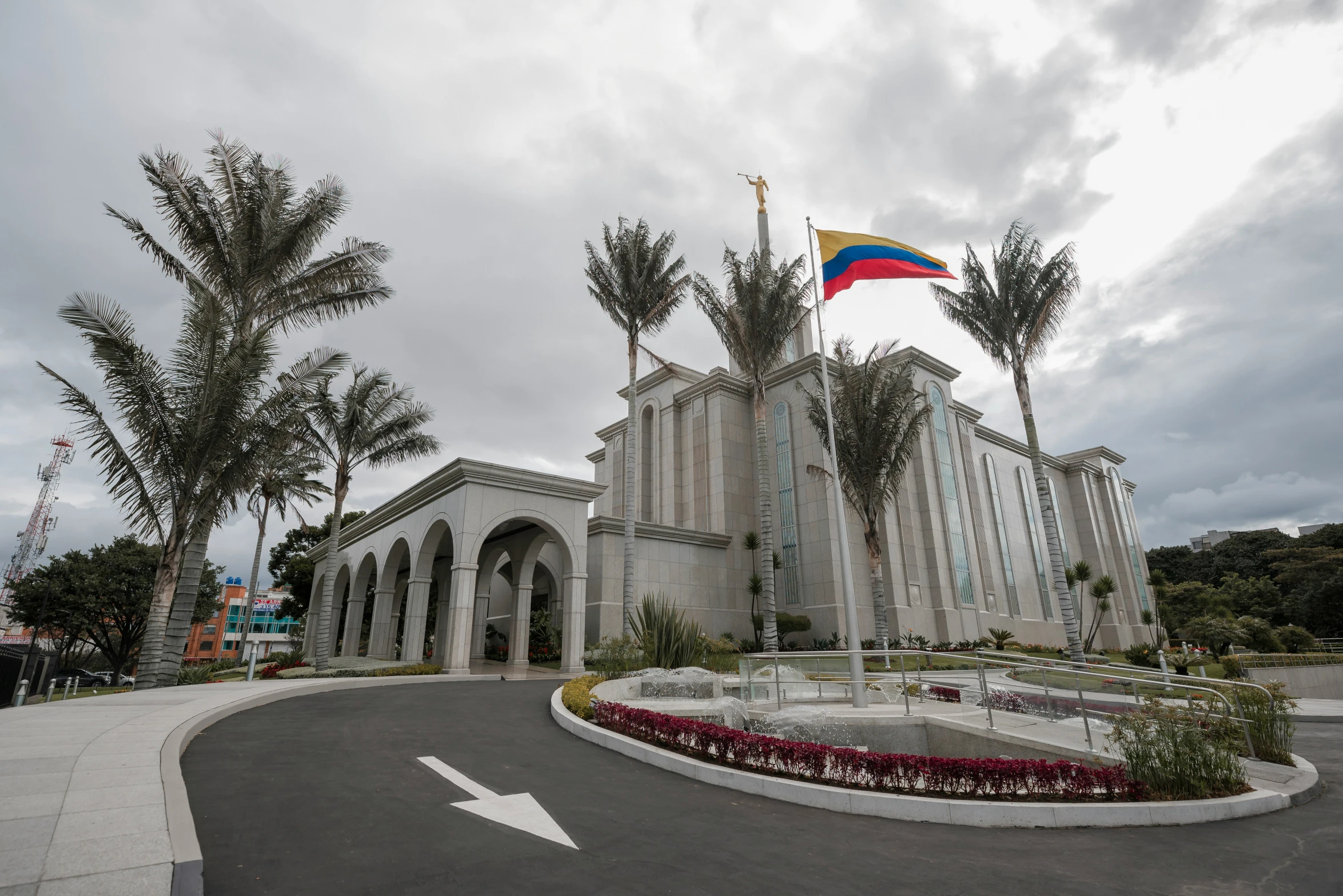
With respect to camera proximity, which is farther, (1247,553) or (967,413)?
(1247,553)

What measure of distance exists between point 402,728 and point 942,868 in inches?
331


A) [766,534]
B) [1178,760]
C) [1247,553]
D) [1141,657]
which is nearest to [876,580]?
[766,534]

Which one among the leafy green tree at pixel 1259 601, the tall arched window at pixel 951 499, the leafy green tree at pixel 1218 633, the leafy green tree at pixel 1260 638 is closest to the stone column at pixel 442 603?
the tall arched window at pixel 951 499

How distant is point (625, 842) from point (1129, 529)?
62.5 meters

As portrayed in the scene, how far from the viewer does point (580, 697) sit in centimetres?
1229

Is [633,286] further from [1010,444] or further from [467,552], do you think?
[1010,444]

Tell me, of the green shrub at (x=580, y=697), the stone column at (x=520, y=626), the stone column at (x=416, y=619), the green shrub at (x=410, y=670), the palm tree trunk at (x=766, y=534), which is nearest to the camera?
the green shrub at (x=580, y=697)

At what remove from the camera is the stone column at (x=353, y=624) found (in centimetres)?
3017

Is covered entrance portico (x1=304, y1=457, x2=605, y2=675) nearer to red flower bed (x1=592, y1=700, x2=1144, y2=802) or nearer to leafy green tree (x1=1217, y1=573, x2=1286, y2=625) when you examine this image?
red flower bed (x1=592, y1=700, x2=1144, y2=802)

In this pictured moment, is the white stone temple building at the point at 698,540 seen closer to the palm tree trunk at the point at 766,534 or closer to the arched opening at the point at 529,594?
the arched opening at the point at 529,594

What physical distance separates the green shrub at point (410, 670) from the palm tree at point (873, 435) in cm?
1588

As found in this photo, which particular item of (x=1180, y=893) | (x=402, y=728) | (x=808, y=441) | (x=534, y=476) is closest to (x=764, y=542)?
(x=534, y=476)

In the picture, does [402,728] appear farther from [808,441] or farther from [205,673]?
[808,441]

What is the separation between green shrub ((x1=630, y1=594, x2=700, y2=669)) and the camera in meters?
17.0
